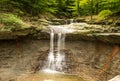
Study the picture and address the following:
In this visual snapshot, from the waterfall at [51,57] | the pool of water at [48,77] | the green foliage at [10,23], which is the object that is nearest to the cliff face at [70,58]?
the waterfall at [51,57]

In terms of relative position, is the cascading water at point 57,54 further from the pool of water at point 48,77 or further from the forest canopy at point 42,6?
the forest canopy at point 42,6

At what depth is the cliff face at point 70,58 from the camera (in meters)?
12.1

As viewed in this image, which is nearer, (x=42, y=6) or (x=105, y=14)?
(x=105, y=14)

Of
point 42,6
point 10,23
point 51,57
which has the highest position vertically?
point 42,6

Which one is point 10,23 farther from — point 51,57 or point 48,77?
point 48,77

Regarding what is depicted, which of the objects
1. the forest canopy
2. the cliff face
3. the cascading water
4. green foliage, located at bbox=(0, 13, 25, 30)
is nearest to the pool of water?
the cliff face

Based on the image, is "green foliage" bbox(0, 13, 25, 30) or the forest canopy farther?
the forest canopy

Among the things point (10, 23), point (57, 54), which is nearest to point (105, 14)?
point (57, 54)

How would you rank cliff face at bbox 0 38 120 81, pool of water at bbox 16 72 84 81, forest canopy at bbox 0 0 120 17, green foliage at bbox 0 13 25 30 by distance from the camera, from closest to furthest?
1. cliff face at bbox 0 38 120 81
2. pool of water at bbox 16 72 84 81
3. green foliage at bbox 0 13 25 30
4. forest canopy at bbox 0 0 120 17

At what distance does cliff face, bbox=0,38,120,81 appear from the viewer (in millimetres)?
12070

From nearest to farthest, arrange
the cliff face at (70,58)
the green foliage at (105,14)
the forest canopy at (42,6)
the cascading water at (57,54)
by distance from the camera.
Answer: the cliff face at (70,58) → the cascading water at (57,54) → the forest canopy at (42,6) → the green foliage at (105,14)

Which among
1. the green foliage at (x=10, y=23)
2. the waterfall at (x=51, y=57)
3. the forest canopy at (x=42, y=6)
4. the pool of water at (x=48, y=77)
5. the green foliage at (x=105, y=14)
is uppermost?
the forest canopy at (x=42, y=6)

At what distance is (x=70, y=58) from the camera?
561 inches

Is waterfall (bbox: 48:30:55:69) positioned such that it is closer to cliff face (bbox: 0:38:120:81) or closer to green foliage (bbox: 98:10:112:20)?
cliff face (bbox: 0:38:120:81)
